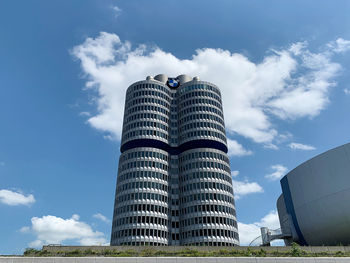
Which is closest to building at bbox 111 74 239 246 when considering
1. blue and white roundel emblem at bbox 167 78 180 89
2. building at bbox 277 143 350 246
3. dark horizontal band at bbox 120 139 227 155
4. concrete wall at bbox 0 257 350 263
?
dark horizontal band at bbox 120 139 227 155

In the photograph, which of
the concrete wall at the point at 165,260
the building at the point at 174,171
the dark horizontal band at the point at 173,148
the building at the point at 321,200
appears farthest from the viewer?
the dark horizontal band at the point at 173,148

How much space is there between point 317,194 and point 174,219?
49982mm

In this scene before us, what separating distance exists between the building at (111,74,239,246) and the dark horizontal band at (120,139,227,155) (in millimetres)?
382

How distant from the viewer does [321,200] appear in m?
74.6

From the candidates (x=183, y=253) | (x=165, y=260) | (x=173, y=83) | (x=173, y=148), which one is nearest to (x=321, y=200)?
(x=183, y=253)

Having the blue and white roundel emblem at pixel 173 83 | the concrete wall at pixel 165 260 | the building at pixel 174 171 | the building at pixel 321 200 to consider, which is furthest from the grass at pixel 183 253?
the blue and white roundel emblem at pixel 173 83

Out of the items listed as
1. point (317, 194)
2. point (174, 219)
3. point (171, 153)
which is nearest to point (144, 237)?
point (174, 219)

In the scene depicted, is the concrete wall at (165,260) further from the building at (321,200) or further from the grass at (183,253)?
the building at (321,200)

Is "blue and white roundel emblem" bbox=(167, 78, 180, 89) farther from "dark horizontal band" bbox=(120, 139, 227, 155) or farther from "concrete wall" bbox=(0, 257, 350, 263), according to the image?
"concrete wall" bbox=(0, 257, 350, 263)

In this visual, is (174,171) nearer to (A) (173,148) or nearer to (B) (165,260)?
(A) (173,148)

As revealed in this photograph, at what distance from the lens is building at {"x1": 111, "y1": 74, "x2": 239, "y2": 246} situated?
97875 millimetres

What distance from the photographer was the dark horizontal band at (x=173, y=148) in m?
115

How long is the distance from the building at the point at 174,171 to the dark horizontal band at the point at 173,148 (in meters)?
0.38

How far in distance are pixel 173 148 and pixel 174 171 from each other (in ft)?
34.2
